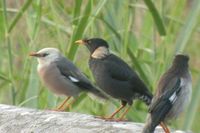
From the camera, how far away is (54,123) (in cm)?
457

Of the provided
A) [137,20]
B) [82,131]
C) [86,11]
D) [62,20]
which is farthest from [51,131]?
[137,20]

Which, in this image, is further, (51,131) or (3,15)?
(3,15)

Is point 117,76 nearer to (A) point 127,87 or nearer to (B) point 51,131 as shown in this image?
(A) point 127,87

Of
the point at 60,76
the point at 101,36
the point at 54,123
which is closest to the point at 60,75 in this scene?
the point at 60,76

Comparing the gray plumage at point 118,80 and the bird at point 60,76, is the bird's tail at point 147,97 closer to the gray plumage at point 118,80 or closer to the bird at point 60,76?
the gray plumage at point 118,80

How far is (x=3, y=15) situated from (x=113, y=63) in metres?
0.76

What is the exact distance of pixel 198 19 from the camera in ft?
17.2

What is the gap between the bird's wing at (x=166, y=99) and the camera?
4.35m

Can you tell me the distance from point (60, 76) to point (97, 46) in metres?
0.45

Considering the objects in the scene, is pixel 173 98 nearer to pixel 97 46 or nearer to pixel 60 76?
pixel 97 46

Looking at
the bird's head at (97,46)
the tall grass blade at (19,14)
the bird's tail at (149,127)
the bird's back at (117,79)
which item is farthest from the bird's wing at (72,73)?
the bird's tail at (149,127)

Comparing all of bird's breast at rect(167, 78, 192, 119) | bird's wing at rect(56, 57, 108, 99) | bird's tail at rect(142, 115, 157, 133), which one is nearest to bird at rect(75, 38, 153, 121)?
bird's wing at rect(56, 57, 108, 99)

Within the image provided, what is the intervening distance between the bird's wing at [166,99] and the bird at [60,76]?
843 millimetres

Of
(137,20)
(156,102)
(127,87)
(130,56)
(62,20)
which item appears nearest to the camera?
(156,102)
